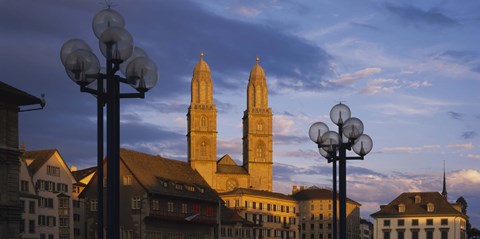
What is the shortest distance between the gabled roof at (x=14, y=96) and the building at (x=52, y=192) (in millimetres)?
51674

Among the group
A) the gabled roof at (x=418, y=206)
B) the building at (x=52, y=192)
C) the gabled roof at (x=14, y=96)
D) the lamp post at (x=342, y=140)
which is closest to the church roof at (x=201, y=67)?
the gabled roof at (x=418, y=206)

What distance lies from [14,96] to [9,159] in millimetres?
2962

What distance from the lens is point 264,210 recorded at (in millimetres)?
158625

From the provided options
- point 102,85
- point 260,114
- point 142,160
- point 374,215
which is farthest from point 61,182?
point 260,114

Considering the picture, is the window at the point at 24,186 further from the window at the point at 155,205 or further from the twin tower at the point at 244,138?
the twin tower at the point at 244,138

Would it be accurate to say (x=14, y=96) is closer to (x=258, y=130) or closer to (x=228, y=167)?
(x=228, y=167)

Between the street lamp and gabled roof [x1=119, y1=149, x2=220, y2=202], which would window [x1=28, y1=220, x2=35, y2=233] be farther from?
the street lamp

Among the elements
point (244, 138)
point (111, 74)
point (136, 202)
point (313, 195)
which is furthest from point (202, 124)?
point (111, 74)

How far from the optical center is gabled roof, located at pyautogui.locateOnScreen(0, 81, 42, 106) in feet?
135

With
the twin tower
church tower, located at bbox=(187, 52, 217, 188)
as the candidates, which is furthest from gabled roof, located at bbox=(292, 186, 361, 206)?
church tower, located at bbox=(187, 52, 217, 188)

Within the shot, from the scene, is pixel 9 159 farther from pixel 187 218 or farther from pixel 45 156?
pixel 187 218

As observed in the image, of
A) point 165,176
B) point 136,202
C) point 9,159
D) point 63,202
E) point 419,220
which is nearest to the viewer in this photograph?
point 9,159

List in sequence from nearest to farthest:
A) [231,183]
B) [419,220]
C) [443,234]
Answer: [443,234] → [419,220] → [231,183]

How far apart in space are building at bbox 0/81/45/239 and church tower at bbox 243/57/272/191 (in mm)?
145283
